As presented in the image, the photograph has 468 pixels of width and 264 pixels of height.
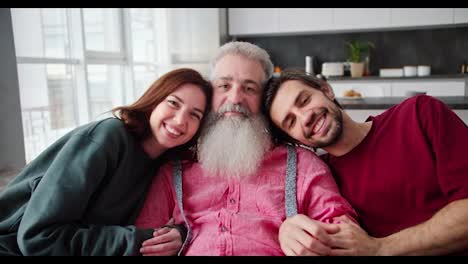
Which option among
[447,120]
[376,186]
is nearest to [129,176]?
[376,186]

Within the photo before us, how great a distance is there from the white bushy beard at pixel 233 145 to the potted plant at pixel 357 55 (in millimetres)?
3817

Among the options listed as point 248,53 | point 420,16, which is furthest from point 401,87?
point 248,53

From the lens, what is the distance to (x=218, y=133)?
1481 mm

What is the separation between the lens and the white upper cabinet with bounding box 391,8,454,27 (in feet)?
15.3

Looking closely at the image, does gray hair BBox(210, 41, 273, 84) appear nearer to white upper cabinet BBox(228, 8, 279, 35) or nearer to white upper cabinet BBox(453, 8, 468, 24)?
white upper cabinet BBox(228, 8, 279, 35)

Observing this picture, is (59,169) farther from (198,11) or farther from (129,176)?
(198,11)

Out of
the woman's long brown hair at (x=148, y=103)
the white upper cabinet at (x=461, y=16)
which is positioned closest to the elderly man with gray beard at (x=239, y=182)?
the woman's long brown hair at (x=148, y=103)

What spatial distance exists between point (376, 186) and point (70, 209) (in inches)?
35.9

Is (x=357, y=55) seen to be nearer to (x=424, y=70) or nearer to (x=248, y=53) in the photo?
(x=424, y=70)

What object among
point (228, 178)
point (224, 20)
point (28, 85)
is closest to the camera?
point (228, 178)

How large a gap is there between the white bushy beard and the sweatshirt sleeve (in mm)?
372

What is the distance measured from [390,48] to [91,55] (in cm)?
361

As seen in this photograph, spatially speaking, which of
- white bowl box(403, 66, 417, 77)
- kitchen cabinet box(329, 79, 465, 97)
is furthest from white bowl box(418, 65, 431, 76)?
kitchen cabinet box(329, 79, 465, 97)

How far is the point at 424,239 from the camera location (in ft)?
3.70
